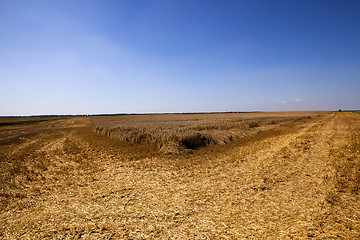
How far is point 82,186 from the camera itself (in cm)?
661

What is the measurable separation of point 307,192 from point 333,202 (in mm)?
713

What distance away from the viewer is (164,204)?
5.08 meters

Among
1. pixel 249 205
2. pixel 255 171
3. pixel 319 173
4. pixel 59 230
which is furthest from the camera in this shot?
pixel 255 171

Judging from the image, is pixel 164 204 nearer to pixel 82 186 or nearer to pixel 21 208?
pixel 82 186

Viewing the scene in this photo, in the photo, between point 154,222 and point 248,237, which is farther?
point 154,222

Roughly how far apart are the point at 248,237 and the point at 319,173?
5.62 metres

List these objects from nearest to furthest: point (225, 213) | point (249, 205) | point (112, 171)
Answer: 1. point (225, 213)
2. point (249, 205)
3. point (112, 171)

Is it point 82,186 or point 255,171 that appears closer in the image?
point 82,186

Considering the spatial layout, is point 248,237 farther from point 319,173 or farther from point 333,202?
point 319,173

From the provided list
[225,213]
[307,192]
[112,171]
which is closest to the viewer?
[225,213]

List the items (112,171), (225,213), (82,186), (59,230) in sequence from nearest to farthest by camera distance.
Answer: (59,230) < (225,213) < (82,186) < (112,171)

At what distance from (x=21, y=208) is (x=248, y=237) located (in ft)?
21.2

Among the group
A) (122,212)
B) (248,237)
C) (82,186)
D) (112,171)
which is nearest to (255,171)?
(248,237)

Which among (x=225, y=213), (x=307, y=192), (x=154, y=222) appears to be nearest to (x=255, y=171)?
(x=307, y=192)
